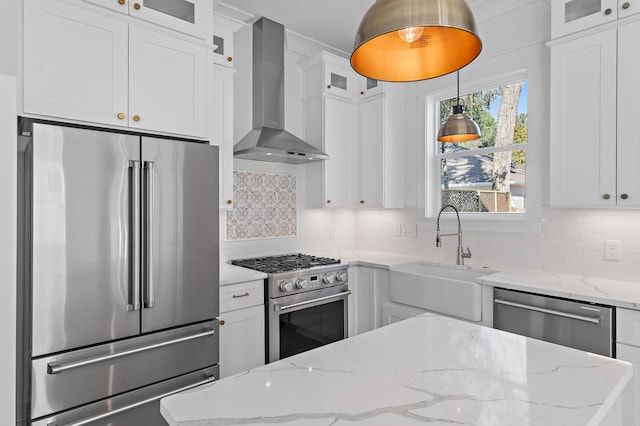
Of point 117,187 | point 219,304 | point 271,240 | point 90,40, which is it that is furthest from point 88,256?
point 271,240

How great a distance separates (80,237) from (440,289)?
225cm

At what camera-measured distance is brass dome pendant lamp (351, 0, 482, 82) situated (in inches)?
37.9

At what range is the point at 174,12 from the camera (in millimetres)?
2217

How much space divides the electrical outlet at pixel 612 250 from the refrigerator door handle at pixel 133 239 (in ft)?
9.50

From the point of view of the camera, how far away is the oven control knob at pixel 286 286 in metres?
2.67

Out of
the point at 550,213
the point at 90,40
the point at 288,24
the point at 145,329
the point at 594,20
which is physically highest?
the point at 288,24

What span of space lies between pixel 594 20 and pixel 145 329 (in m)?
3.12

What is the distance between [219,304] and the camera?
7.66 ft

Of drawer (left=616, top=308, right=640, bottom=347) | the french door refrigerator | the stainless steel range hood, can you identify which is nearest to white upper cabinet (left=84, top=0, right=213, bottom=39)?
the french door refrigerator

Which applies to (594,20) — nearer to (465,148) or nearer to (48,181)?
(465,148)

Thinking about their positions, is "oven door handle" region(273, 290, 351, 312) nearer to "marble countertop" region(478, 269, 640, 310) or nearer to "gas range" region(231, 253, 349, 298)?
"gas range" region(231, 253, 349, 298)

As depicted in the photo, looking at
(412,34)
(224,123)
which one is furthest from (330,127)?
(412,34)

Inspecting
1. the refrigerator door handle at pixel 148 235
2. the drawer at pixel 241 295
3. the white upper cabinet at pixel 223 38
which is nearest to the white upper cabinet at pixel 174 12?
Result: the white upper cabinet at pixel 223 38

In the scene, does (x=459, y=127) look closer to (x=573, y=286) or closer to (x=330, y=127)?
(x=573, y=286)
